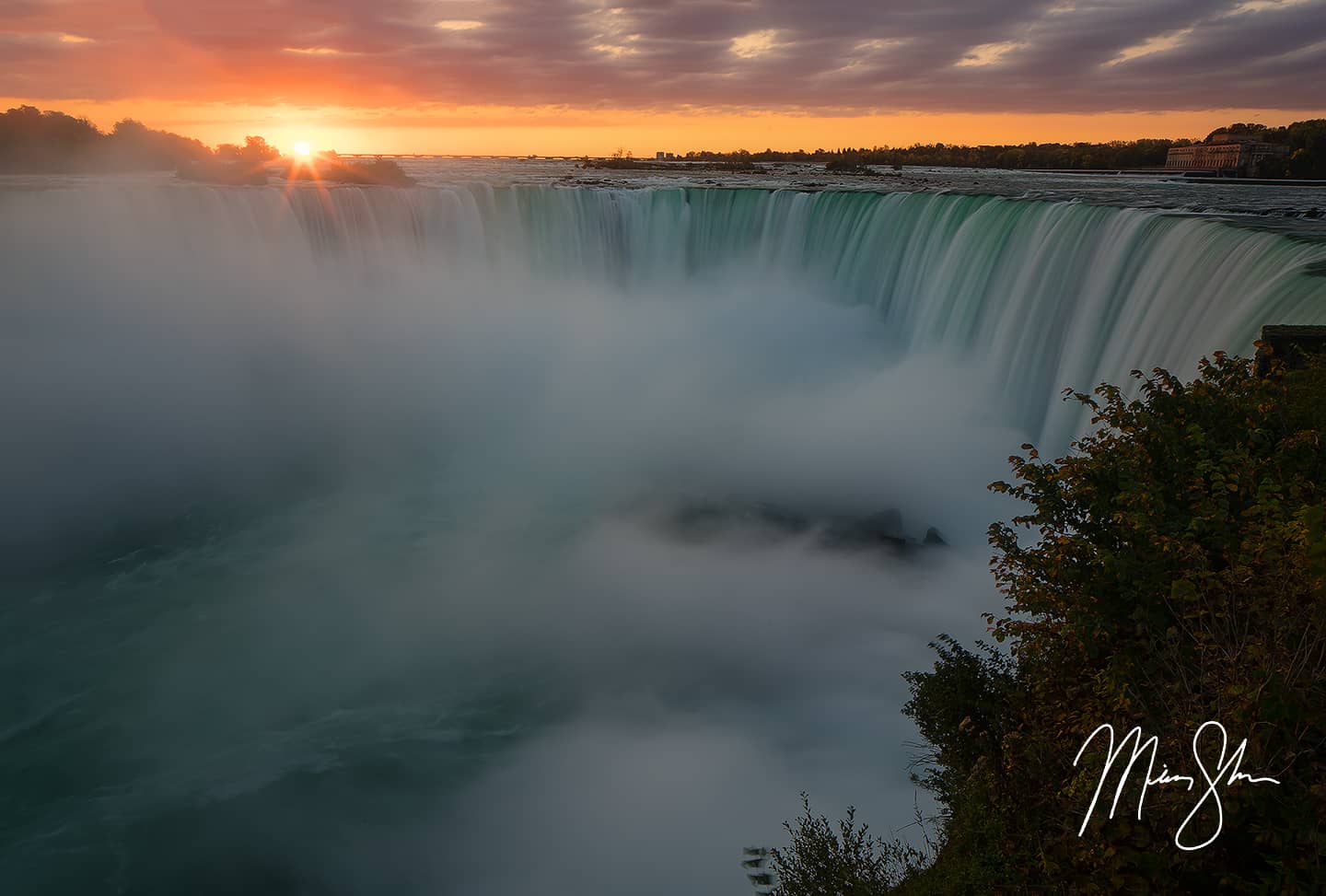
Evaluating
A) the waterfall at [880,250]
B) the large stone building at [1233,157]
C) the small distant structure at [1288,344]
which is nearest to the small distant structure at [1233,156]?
the large stone building at [1233,157]

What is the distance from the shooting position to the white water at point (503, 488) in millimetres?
14023

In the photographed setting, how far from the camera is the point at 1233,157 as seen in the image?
54688 mm

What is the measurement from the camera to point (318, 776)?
582 inches

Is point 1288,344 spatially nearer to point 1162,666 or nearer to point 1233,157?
point 1162,666

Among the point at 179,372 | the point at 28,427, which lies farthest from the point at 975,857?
the point at 179,372

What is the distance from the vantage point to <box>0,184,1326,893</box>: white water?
1402 centimetres

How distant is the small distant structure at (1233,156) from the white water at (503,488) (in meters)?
32.2

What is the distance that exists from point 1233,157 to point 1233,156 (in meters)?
0.26
